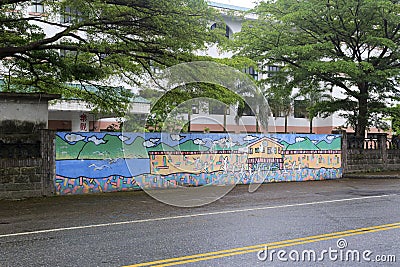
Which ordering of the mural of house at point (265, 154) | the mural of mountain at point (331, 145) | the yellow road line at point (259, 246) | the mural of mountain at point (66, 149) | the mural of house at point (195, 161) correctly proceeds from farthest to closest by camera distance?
the mural of mountain at point (331, 145)
the mural of house at point (265, 154)
the mural of house at point (195, 161)
the mural of mountain at point (66, 149)
the yellow road line at point (259, 246)

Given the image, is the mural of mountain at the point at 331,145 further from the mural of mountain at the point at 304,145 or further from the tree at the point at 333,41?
the tree at the point at 333,41

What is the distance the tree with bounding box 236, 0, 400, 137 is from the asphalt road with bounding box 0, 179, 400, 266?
28.1 ft

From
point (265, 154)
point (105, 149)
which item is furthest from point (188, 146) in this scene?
point (265, 154)

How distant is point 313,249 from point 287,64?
16.9 metres

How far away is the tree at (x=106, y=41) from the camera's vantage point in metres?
13.5

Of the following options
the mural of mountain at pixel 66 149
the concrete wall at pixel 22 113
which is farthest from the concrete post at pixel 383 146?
the concrete wall at pixel 22 113

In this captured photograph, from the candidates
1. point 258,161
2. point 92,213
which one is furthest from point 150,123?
point 92,213

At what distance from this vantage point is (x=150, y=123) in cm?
2125

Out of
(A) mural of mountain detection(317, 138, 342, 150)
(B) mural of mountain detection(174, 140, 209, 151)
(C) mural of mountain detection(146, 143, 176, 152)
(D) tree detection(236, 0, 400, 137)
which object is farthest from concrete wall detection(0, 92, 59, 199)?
(A) mural of mountain detection(317, 138, 342, 150)

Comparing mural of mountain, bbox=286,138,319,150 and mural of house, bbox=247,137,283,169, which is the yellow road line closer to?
mural of house, bbox=247,137,283,169

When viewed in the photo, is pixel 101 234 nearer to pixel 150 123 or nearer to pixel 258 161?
pixel 258 161

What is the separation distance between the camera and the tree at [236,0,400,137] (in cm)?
1989

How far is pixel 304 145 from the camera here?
19094mm

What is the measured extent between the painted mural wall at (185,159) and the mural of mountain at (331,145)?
4cm
